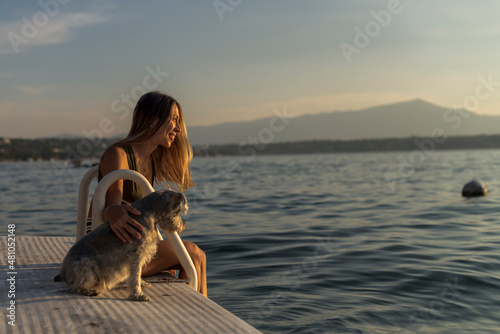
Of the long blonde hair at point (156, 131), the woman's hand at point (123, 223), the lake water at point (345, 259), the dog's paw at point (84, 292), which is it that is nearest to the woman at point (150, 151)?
the long blonde hair at point (156, 131)

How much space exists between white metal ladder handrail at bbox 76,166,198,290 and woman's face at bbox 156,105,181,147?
1.91ft

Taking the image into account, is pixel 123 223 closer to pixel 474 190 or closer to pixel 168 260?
pixel 168 260

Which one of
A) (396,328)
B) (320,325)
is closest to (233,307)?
(320,325)

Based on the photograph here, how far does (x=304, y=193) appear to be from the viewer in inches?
829

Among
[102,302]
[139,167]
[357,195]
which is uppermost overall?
[139,167]

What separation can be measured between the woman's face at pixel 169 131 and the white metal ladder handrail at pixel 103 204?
58cm

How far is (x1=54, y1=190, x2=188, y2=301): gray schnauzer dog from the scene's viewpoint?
10.8ft

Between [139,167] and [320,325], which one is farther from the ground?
[139,167]

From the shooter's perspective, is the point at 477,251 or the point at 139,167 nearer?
the point at 139,167

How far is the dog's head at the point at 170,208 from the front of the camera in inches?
133

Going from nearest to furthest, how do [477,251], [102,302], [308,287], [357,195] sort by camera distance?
[102,302] < [308,287] < [477,251] < [357,195]

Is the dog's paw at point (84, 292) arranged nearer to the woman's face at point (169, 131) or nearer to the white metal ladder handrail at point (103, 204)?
the white metal ladder handrail at point (103, 204)

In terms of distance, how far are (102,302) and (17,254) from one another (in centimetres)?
197

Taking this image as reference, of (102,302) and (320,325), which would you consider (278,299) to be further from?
(102,302)
